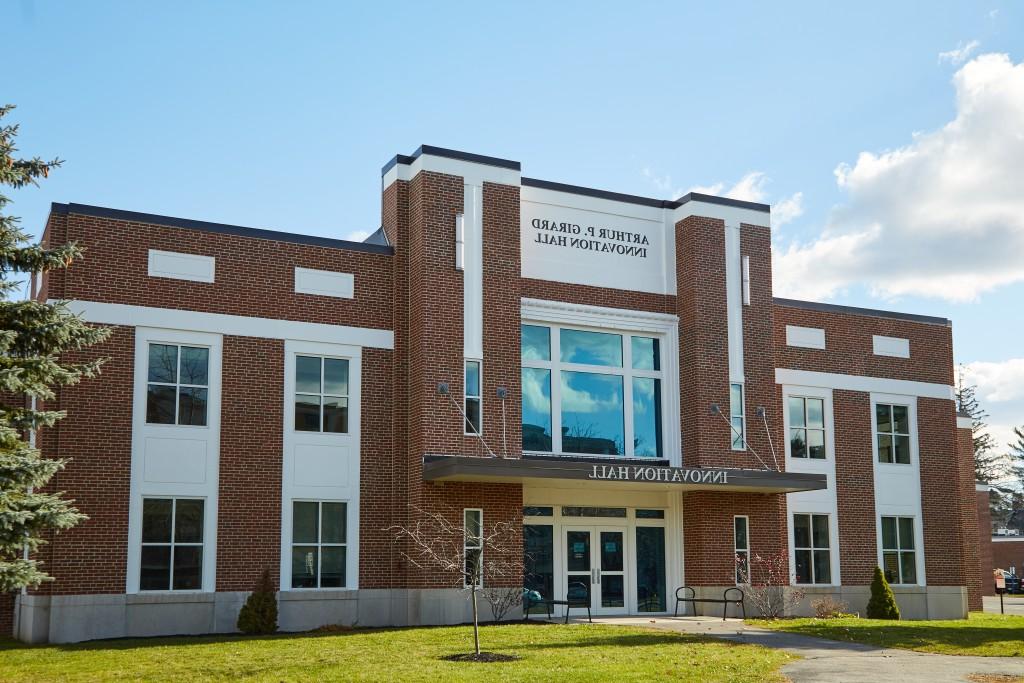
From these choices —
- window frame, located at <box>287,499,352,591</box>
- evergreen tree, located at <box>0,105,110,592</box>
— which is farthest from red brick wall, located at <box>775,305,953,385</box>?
evergreen tree, located at <box>0,105,110,592</box>

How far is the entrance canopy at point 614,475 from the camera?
76.9 ft

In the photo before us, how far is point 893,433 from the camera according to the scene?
107 ft

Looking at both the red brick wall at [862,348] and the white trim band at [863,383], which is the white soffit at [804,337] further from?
the white trim band at [863,383]

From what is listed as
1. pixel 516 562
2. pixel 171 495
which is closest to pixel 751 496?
pixel 516 562

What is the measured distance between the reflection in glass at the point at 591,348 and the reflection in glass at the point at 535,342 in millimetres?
348

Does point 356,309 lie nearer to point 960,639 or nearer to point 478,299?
point 478,299

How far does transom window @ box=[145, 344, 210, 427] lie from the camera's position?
923 inches

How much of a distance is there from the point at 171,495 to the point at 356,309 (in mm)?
5674

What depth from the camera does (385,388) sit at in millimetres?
25625

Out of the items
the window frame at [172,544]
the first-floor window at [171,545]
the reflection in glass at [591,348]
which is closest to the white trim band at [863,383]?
the reflection in glass at [591,348]

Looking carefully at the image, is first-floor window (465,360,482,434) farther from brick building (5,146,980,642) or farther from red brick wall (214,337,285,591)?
red brick wall (214,337,285,591)

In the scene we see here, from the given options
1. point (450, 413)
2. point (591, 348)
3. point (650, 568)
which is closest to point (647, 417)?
point (591, 348)

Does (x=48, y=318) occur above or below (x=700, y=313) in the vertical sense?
below

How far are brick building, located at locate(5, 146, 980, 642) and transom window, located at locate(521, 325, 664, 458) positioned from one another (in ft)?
0.19
